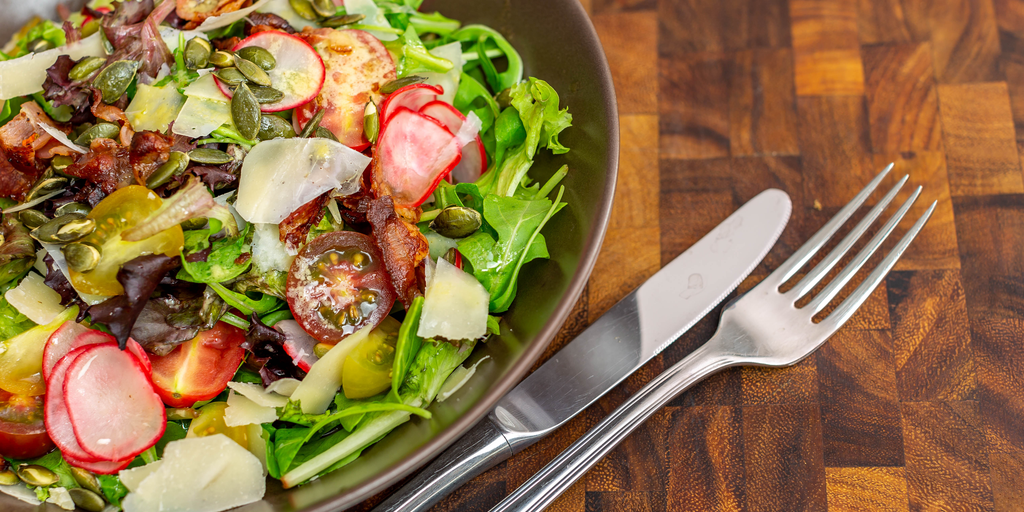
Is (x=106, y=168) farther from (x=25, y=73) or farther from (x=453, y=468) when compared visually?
(x=453, y=468)

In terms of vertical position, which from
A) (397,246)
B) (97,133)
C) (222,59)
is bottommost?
(397,246)

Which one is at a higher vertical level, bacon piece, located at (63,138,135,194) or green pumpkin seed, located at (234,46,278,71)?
green pumpkin seed, located at (234,46,278,71)

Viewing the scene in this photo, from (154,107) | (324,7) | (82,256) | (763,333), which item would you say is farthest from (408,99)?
(763,333)

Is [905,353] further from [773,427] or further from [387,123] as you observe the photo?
[387,123]

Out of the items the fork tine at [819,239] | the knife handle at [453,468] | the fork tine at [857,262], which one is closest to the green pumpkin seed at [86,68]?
the knife handle at [453,468]

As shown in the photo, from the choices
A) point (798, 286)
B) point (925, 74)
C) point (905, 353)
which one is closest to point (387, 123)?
point (798, 286)

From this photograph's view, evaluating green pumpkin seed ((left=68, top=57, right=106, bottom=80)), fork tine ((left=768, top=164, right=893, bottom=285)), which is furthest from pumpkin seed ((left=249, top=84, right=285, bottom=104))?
fork tine ((left=768, top=164, right=893, bottom=285))

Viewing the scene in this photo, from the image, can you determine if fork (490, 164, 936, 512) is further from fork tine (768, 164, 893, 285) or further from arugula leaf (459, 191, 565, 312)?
arugula leaf (459, 191, 565, 312)
